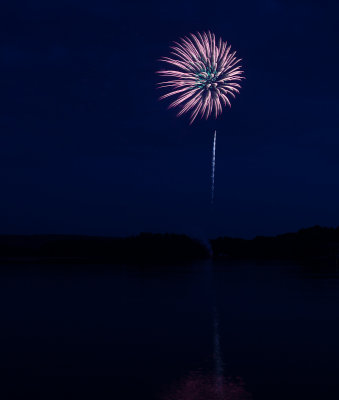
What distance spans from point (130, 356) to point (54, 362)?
238 centimetres

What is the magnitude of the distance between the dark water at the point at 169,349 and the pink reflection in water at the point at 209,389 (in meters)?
0.02

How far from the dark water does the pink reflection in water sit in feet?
0.08

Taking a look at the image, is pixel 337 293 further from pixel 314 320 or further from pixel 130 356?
pixel 130 356

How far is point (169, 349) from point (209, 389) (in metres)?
5.69

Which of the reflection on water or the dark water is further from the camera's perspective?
the dark water

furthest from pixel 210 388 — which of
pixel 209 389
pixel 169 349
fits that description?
pixel 169 349

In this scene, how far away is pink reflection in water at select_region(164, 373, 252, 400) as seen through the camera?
12.7m

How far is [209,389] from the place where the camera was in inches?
529

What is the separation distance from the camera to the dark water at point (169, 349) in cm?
1362

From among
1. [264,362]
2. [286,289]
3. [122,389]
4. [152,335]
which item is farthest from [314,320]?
[286,289]

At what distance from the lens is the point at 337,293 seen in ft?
138

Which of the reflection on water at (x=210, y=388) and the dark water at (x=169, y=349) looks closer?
the reflection on water at (x=210, y=388)

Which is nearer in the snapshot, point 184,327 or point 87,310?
point 184,327

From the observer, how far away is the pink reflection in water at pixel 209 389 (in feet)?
41.7
